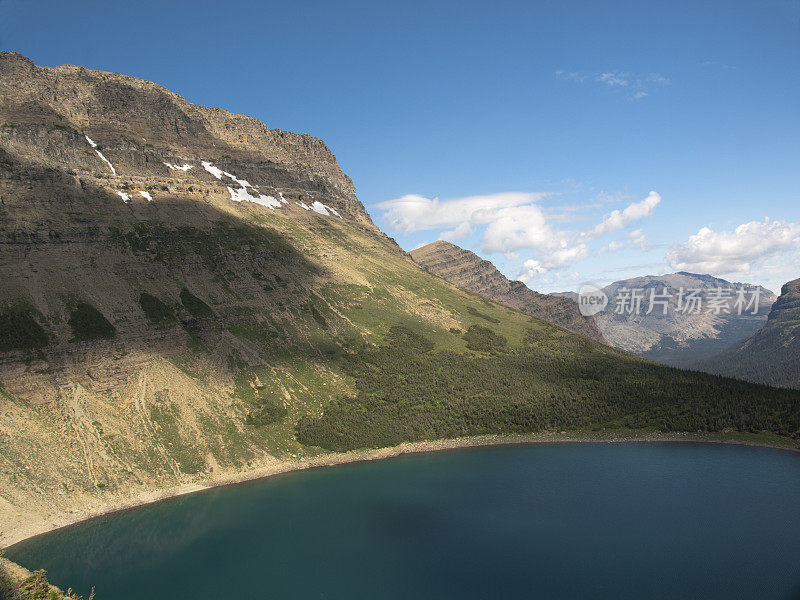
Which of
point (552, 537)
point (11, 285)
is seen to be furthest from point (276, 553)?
point (11, 285)

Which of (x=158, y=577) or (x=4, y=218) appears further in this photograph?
(x=4, y=218)

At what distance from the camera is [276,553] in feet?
206

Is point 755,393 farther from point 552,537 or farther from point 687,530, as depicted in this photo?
point 552,537

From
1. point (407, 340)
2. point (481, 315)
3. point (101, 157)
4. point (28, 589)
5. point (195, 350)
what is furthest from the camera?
point (481, 315)

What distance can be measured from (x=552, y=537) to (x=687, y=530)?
725 inches

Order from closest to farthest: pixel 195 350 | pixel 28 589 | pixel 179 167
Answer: pixel 28 589, pixel 195 350, pixel 179 167

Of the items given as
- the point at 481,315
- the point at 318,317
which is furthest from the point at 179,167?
the point at 481,315

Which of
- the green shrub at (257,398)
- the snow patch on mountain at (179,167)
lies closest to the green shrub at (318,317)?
the green shrub at (257,398)

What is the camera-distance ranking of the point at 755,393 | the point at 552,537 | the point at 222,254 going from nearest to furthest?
1. the point at 552,537
2. the point at 755,393
3. the point at 222,254

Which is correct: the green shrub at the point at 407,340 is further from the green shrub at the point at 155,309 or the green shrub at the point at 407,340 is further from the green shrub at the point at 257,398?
the green shrub at the point at 155,309

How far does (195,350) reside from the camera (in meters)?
111

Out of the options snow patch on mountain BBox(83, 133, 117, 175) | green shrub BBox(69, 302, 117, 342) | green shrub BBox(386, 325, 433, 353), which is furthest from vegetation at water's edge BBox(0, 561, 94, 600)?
snow patch on mountain BBox(83, 133, 117, 175)

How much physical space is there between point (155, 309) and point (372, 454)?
216 feet

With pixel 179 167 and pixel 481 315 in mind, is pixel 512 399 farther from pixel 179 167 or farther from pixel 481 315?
pixel 179 167
